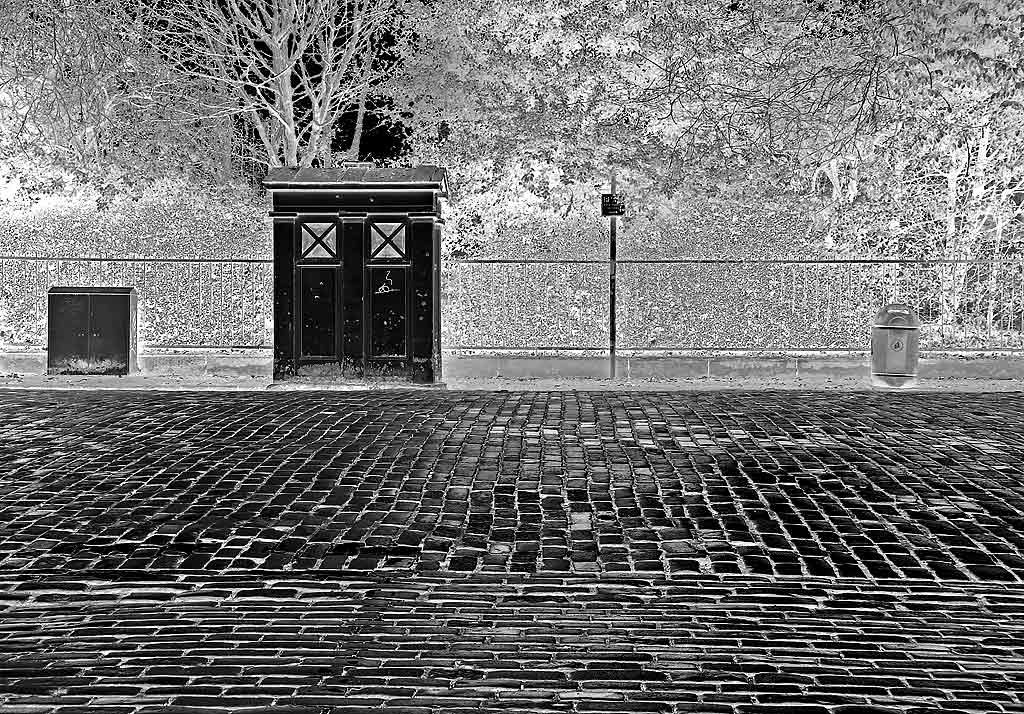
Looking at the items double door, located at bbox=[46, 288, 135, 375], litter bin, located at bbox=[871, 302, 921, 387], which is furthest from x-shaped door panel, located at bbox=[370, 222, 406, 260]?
litter bin, located at bbox=[871, 302, 921, 387]

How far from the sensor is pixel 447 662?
460 centimetres

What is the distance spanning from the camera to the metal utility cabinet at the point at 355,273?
15867 millimetres

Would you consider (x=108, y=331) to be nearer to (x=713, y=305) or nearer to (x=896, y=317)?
(x=713, y=305)

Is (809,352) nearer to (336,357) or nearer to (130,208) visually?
(336,357)

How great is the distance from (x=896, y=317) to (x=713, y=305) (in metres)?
2.70

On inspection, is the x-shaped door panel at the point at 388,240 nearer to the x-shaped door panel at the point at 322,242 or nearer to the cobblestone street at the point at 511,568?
the x-shaped door panel at the point at 322,242

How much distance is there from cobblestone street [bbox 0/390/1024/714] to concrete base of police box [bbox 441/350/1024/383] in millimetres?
7134

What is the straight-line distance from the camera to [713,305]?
18.6 metres

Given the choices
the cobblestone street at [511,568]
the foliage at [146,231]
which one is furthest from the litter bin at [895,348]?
the foliage at [146,231]

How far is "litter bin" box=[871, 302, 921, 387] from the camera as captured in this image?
16859mm

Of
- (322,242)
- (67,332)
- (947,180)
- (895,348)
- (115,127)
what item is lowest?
(895,348)

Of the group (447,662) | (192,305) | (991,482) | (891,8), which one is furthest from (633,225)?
(447,662)

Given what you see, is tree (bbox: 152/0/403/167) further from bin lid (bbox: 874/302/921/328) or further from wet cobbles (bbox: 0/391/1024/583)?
wet cobbles (bbox: 0/391/1024/583)

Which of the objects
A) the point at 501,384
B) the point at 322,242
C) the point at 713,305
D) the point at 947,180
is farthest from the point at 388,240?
the point at 947,180
